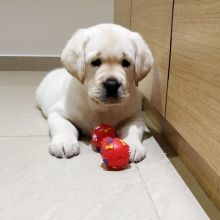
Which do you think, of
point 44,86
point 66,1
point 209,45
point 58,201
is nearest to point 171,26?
point 209,45

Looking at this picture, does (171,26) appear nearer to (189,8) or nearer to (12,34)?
(189,8)

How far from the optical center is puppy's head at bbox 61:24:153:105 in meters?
1.26

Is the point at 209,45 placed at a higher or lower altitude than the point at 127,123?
higher

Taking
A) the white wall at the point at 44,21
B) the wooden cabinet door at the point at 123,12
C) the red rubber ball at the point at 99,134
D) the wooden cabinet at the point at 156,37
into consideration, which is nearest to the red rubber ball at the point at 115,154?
the red rubber ball at the point at 99,134

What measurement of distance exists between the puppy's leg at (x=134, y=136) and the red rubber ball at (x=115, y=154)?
0.07 meters

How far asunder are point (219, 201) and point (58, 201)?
43 centimetres

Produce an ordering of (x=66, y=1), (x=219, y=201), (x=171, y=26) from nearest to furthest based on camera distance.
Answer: (x=219, y=201) < (x=171, y=26) < (x=66, y=1)

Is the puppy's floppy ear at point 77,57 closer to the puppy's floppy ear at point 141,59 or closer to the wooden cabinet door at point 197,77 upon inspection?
the puppy's floppy ear at point 141,59

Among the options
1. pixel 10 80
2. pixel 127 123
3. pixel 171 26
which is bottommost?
pixel 10 80

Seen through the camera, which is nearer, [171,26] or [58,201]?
[58,201]

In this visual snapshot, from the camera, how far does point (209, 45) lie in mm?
901

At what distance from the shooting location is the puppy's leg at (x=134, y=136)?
4.03 feet

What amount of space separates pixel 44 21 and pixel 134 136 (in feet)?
5.94

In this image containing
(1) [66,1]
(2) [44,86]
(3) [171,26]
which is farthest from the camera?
(1) [66,1]
